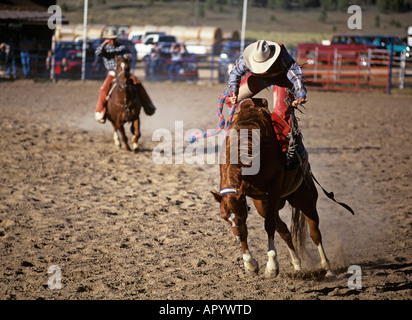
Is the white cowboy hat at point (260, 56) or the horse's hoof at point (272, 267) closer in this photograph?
the horse's hoof at point (272, 267)

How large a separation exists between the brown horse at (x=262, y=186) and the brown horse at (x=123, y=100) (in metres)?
5.02

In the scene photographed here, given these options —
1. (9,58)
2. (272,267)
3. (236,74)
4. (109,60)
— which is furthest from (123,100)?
(9,58)

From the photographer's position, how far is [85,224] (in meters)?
5.63

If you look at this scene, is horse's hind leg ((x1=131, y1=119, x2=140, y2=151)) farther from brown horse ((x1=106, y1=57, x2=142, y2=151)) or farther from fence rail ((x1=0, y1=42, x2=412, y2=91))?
fence rail ((x1=0, y1=42, x2=412, y2=91))

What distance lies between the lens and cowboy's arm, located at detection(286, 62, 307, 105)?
4184 mm

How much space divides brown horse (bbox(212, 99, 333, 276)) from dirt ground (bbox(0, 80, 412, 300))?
1.31ft

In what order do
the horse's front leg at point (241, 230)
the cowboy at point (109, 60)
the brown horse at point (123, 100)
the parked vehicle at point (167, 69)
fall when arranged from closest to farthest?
the horse's front leg at point (241, 230), the brown horse at point (123, 100), the cowboy at point (109, 60), the parked vehicle at point (167, 69)

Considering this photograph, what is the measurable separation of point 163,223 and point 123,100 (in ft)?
12.9

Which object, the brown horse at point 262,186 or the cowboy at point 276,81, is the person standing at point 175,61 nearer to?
the cowboy at point 276,81

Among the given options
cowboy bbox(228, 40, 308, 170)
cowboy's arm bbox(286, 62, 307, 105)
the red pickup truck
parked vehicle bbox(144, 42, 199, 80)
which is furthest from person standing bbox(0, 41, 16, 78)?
cowboy's arm bbox(286, 62, 307, 105)

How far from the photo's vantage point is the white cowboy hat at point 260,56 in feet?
13.5

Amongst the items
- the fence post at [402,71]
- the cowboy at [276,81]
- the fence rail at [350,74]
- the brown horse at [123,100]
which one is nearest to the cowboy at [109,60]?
the brown horse at [123,100]
